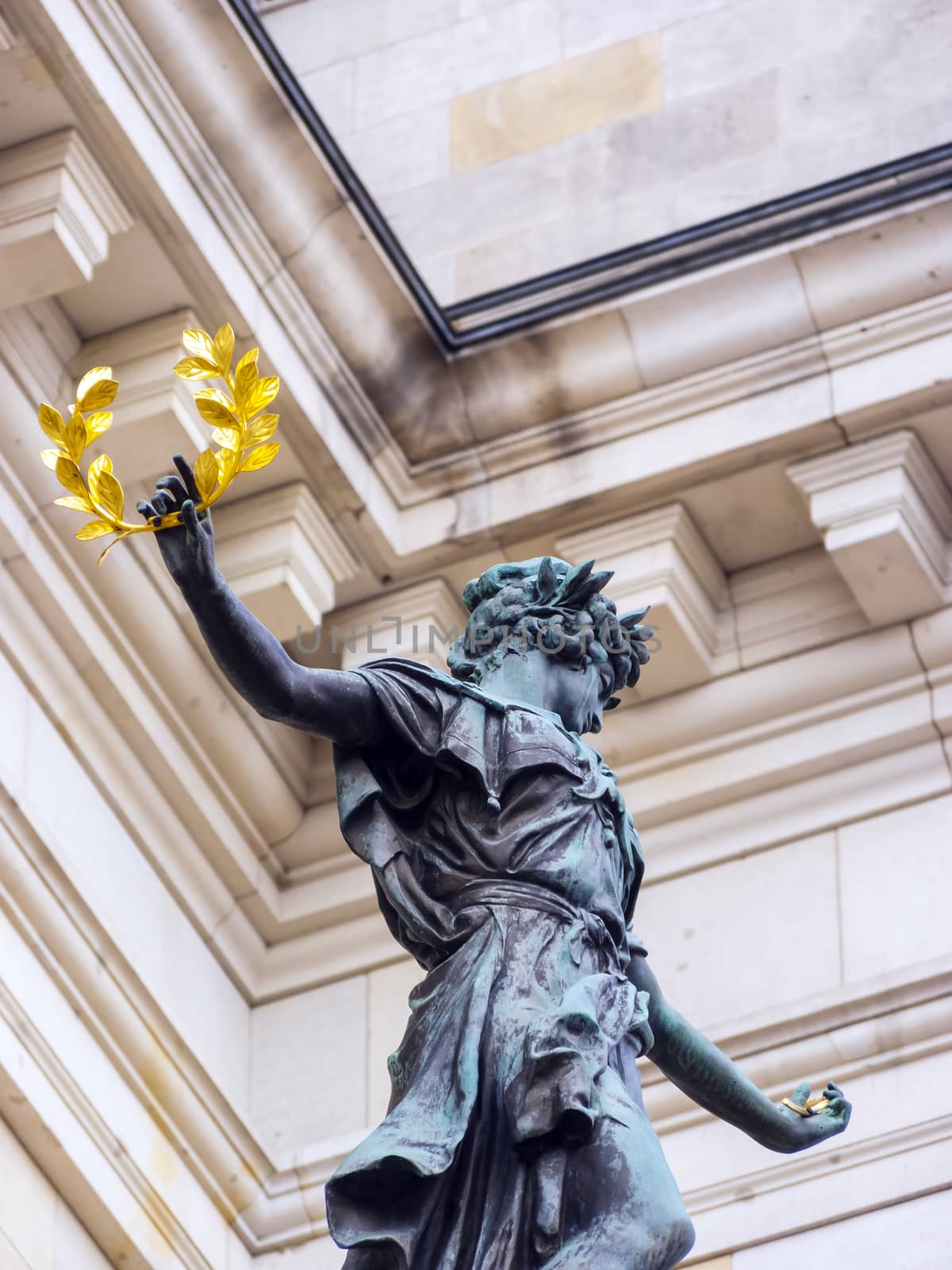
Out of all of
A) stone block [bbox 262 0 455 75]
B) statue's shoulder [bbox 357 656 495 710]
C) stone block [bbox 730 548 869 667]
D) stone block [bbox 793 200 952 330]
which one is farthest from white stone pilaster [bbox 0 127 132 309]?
statue's shoulder [bbox 357 656 495 710]

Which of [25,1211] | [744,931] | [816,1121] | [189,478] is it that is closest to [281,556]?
[744,931]

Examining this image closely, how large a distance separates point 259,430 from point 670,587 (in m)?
4.90

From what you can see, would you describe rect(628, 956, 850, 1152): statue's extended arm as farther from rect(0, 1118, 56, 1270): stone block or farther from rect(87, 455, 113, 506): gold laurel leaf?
rect(0, 1118, 56, 1270): stone block

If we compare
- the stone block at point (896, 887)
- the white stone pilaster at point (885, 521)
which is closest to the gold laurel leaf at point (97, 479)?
the stone block at point (896, 887)

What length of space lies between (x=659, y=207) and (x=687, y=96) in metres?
0.45

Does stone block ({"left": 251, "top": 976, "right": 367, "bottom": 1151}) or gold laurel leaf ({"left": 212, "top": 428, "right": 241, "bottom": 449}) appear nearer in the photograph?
gold laurel leaf ({"left": 212, "top": 428, "right": 241, "bottom": 449})

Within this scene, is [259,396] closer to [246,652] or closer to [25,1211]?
[246,652]

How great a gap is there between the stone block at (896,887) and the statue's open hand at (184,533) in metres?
4.51

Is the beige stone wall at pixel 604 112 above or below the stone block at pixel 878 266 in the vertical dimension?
above

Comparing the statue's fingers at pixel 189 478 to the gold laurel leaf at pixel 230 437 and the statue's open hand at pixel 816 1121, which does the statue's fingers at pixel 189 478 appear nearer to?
the gold laurel leaf at pixel 230 437

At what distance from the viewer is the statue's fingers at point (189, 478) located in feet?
13.4

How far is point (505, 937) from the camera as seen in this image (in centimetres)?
436

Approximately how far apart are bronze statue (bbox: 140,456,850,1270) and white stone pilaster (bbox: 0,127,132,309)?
11.6 feet

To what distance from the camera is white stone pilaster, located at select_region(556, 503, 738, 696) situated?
9023mm
